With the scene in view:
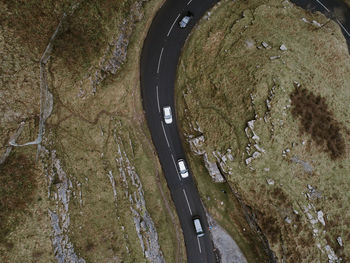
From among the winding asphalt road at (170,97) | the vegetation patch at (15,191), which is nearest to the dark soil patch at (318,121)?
the winding asphalt road at (170,97)

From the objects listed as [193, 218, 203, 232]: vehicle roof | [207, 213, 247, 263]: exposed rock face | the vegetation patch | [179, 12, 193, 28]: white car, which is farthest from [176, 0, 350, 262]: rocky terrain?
the vegetation patch

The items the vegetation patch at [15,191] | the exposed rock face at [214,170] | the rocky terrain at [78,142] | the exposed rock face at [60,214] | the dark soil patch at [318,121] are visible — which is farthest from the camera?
the exposed rock face at [214,170]

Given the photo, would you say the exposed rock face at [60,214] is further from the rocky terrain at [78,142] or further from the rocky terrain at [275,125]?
the rocky terrain at [275,125]

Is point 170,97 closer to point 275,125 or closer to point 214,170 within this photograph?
point 214,170

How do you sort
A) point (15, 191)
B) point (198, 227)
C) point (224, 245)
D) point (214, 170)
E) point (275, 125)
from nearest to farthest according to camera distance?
1. point (15, 191)
2. point (275, 125)
3. point (214, 170)
4. point (198, 227)
5. point (224, 245)

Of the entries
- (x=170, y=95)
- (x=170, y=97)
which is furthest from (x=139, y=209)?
(x=170, y=95)

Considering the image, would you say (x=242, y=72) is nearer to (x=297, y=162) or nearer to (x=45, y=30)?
(x=297, y=162)

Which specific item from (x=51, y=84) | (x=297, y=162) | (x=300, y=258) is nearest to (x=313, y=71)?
(x=297, y=162)
